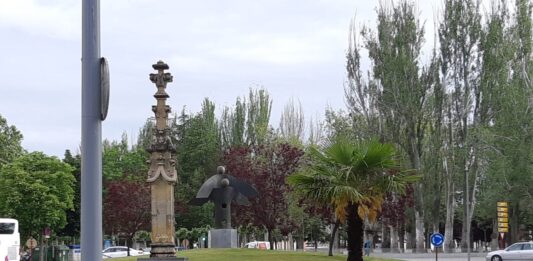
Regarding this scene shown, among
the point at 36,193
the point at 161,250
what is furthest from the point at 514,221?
the point at 161,250

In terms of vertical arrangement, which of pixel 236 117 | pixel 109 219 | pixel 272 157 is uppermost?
pixel 236 117

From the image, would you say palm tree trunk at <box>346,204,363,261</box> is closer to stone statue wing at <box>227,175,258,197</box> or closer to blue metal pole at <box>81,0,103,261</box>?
stone statue wing at <box>227,175,258,197</box>

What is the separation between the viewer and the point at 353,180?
2897 centimetres

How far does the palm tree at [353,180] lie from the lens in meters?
28.6

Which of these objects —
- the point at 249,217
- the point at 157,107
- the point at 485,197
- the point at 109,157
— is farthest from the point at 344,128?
the point at 157,107

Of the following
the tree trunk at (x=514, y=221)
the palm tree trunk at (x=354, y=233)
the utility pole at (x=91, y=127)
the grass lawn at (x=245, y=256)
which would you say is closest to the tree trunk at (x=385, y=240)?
the tree trunk at (x=514, y=221)

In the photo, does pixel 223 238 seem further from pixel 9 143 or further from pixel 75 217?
pixel 9 143

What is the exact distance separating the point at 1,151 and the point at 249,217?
969 inches

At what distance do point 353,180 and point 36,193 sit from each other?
3506 centimetres

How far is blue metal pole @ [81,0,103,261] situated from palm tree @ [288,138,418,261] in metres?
21.8

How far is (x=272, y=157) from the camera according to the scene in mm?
58656

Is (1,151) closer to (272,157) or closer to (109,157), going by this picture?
(109,157)

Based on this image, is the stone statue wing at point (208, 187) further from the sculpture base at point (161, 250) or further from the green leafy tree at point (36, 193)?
the green leafy tree at point (36, 193)

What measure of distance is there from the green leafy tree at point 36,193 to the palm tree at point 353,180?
110 ft
